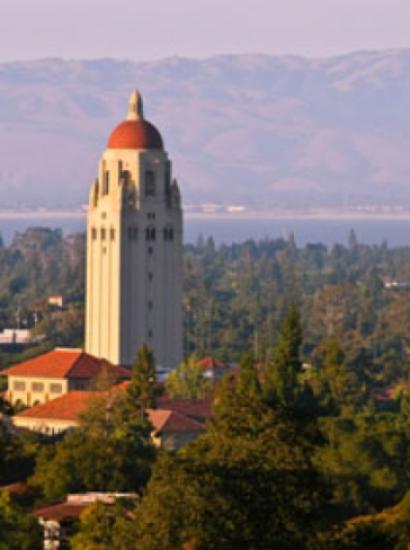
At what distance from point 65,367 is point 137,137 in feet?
37.5

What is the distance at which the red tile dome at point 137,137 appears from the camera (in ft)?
268

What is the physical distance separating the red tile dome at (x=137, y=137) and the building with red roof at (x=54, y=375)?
9.53m

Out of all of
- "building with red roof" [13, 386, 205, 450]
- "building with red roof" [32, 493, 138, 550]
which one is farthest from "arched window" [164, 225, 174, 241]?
"building with red roof" [32, 493, 138, 550]

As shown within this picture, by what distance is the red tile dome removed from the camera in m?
81.8

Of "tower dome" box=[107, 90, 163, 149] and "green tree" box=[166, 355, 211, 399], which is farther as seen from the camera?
"tower dome" box=[107, 90, 163, 149]

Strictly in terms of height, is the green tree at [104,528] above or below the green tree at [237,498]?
below

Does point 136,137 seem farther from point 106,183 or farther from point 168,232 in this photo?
point 168,232

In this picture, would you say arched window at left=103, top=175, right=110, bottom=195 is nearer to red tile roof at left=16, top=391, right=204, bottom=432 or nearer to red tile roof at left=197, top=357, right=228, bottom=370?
red tile roof at left=197, top=357, right=228, bottom=370

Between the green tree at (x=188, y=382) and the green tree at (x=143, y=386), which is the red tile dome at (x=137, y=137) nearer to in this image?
the green tree at (x=188, y=382)

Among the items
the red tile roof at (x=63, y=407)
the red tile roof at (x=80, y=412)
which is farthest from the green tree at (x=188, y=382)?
the red tile roof at (x=63, y=407)

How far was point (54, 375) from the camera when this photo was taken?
238 feet

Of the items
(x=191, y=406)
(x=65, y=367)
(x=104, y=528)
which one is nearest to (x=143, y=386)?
(x=191, y=406)

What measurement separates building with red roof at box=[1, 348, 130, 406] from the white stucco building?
24.1ft

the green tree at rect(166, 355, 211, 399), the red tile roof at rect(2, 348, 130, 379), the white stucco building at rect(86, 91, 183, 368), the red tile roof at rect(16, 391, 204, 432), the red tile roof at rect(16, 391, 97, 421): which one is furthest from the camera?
the white stucco building at rect(86, 91, 183, 368)
